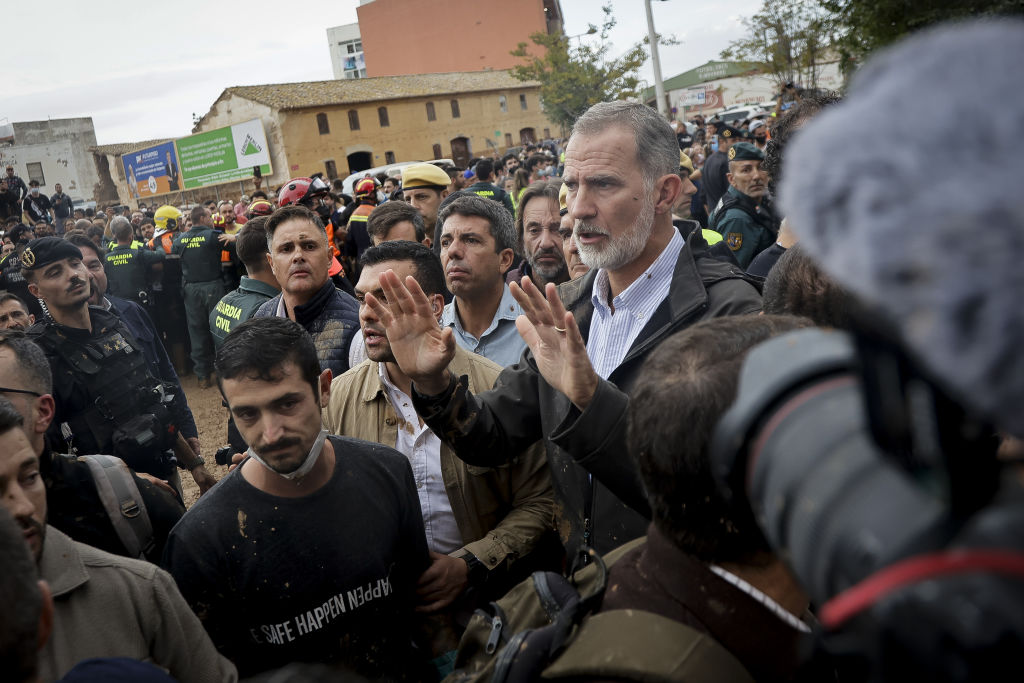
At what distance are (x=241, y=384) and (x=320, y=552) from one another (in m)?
0.58

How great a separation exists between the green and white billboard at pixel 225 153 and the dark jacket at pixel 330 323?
36279 mm

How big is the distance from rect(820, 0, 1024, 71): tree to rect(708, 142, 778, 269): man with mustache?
18.0 feet

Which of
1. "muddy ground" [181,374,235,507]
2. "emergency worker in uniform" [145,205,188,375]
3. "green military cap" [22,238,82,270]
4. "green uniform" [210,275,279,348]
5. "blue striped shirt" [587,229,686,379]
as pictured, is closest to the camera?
"blue striped shirt" [587,229,686,379]

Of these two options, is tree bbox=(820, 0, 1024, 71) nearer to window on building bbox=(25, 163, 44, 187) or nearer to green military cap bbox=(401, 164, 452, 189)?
green military cap bbox=(401, 164, 452, 189)

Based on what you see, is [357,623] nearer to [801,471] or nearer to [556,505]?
[556,505]

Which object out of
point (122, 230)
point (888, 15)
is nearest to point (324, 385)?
point (122, 230)

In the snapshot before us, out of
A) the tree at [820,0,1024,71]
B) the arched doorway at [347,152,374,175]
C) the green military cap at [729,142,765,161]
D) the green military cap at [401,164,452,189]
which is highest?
the arched doorway at [347,152,374,175]

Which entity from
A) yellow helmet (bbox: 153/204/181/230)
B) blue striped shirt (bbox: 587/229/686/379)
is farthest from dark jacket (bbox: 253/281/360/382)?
yellow helmet (bbox: 153/204/181/230)

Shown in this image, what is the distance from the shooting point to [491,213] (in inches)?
153

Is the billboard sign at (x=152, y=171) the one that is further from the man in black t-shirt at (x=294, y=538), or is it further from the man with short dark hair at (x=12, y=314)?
the man in black t-shirt at (x=294, y=538)

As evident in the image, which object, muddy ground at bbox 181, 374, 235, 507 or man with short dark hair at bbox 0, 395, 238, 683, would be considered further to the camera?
muddy ground at bbox 181, 374, 235, 507

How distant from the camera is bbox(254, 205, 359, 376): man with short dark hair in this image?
155 inches

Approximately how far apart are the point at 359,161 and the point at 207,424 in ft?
117

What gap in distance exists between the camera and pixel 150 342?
499 cm
